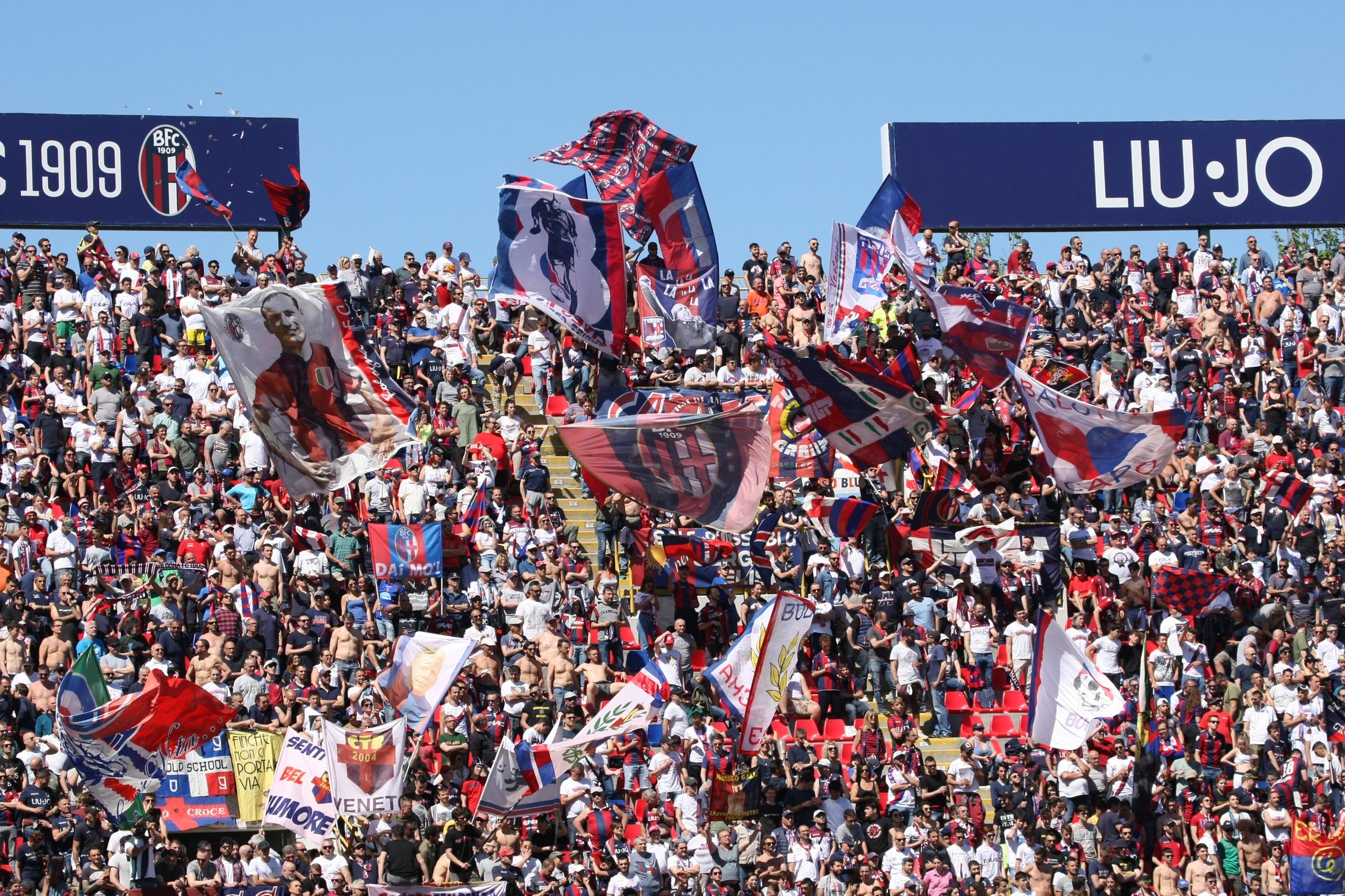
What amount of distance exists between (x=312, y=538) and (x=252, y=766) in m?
3.79

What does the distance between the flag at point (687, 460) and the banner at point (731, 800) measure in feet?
11.6

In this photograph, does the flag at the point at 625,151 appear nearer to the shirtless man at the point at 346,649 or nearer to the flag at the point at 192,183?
the flag at the point at 192,183

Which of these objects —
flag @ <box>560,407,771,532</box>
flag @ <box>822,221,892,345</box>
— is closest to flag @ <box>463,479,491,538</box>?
→ flag @ <box>560,407,771,532</box>

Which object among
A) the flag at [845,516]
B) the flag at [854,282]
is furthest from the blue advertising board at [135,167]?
the flag at [845,516]

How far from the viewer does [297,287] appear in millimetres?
22359

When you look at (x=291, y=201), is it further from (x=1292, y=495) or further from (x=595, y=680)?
(x=1292, y=495)

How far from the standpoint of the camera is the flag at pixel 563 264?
29969 mm

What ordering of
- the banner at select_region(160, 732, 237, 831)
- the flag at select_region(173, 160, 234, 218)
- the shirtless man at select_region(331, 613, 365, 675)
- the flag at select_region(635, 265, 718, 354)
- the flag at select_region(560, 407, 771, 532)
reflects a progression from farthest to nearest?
the flag at select_region(173, 160, 234, 218) → the flag at select_region(635, 265, 718, 354) → the flag at select_region(560, 407, 771, 532) → the shirtless man at select_region(331, 613, 365, 675) → the banner at select_region(160, 732, 237, 831)

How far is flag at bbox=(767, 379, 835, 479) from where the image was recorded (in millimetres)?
28297

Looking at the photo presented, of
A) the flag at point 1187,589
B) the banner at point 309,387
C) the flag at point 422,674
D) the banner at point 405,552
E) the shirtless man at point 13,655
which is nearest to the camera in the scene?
the banner at point 309,387

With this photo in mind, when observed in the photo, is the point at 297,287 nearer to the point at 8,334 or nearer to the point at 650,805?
the point at 650,805

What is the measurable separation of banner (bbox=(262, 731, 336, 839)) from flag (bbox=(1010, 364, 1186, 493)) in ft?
30.4

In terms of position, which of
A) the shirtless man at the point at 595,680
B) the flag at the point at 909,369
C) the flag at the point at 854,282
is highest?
the flag at the point at 854,282

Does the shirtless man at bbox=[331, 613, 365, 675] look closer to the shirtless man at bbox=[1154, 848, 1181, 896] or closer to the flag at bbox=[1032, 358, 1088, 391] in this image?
the shirtless man at bbox=[1154, 848, 1181, 896]
